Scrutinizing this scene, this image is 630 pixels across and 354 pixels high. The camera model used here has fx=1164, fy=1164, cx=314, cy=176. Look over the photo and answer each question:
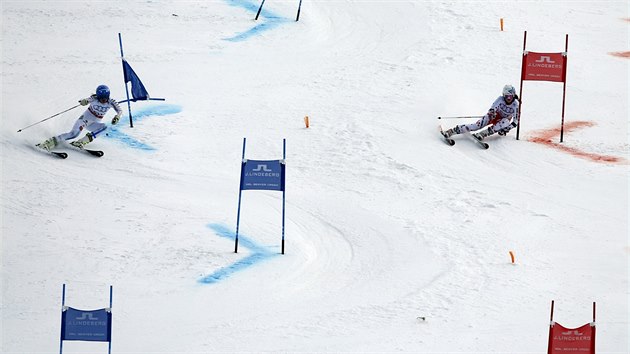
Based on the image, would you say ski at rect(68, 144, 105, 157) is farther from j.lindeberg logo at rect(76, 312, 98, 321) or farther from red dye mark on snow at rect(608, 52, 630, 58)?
red dye mark on snow at rect(608, 52, 630, 58)

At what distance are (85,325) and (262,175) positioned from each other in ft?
13.7

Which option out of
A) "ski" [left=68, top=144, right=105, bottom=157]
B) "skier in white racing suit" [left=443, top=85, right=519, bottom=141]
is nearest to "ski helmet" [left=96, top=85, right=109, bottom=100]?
"ski" [left=68, top=144, right=105, bottom=157]

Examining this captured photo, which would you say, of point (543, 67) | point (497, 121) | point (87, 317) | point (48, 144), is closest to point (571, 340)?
point (87, 317)

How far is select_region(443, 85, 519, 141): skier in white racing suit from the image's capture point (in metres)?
20.8

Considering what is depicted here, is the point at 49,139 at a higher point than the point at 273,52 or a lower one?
lower

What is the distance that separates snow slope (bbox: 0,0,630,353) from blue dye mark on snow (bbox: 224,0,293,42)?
93 mm

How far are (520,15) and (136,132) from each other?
10.3 m

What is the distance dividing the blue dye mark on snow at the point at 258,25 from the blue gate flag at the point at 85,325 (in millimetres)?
12081

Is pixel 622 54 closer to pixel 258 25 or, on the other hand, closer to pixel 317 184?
pixel 258 25

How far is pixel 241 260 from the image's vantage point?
54.7 feet

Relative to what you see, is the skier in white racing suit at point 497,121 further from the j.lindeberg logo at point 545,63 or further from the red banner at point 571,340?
the red banner at point 571,340

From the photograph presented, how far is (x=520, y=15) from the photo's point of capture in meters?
26.6

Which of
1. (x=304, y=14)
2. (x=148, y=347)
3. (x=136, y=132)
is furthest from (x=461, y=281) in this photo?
(x=304, y=14)

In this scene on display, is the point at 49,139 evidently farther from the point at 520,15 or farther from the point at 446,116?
the point at 520,15
